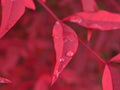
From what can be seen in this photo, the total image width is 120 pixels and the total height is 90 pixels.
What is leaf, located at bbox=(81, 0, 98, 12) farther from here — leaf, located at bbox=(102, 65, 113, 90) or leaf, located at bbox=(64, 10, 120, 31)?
leaf, located at bbox=(102, 65, 113, 90)

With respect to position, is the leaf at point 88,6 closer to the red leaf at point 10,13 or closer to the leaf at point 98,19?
the leaf at point 98,19

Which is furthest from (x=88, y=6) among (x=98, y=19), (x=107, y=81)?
(x=107, y=81)

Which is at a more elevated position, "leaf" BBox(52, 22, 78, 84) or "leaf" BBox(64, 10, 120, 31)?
"leaf" BBox(52, 22, 78, 84)

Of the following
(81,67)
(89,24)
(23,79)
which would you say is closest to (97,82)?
(81,67)

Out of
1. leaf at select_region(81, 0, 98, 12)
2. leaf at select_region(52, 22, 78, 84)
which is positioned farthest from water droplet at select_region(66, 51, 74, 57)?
leaf at select_region(81, 0, 98, 12)

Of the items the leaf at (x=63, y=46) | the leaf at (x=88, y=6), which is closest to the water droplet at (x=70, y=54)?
the leaf at (x=63, y=46)

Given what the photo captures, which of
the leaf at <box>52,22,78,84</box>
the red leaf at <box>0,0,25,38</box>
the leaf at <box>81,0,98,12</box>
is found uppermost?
the red leaf at <box>0,0,25,38</box>

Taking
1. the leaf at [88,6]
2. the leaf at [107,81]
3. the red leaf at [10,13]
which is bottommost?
the leaf at [107,81]
